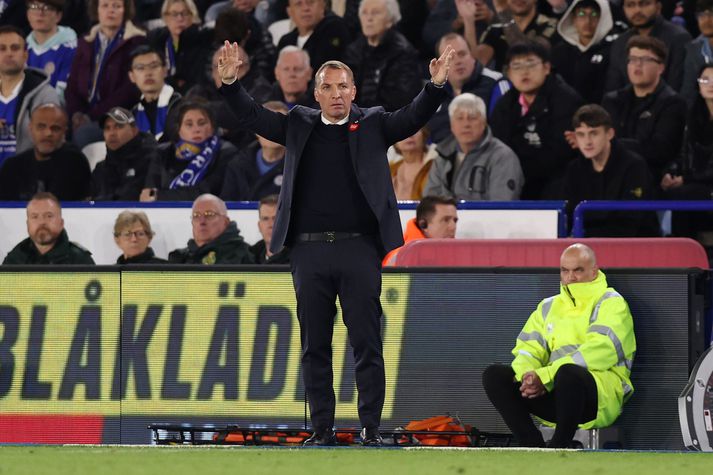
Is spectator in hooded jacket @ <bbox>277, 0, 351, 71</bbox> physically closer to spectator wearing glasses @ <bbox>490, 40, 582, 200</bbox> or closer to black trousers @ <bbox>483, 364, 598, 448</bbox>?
spectator wearing glasses @ <bbox>490, 40, 582, 200</bbox>

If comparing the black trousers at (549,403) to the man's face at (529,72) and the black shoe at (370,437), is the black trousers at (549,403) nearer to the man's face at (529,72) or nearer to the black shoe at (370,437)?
the black shoe at (370,437)

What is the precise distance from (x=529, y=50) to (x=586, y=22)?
754 millimetres

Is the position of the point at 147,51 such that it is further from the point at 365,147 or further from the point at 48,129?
the point at 365,147

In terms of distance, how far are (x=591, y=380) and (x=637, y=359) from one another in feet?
2.03

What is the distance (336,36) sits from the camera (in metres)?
13.7

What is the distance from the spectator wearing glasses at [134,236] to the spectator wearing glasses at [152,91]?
2.38m

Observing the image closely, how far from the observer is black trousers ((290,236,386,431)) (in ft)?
24.7

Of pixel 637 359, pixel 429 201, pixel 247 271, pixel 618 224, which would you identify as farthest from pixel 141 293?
pixel 618 224

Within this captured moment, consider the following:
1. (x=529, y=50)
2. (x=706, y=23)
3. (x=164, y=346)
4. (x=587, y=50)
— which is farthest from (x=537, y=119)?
(x=164, y=346)

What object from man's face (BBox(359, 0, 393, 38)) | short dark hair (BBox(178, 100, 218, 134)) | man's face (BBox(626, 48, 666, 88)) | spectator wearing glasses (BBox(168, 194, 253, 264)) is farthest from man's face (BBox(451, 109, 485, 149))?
short dark hair (BBox(178, 100, 218, 134))

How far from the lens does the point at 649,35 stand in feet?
40.7

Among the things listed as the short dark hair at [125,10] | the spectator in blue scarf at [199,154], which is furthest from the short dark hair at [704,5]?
the short dark hair at [125,10]

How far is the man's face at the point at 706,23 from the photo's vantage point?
39.9 feet

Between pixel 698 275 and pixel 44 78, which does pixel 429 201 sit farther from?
pixel 44 78
